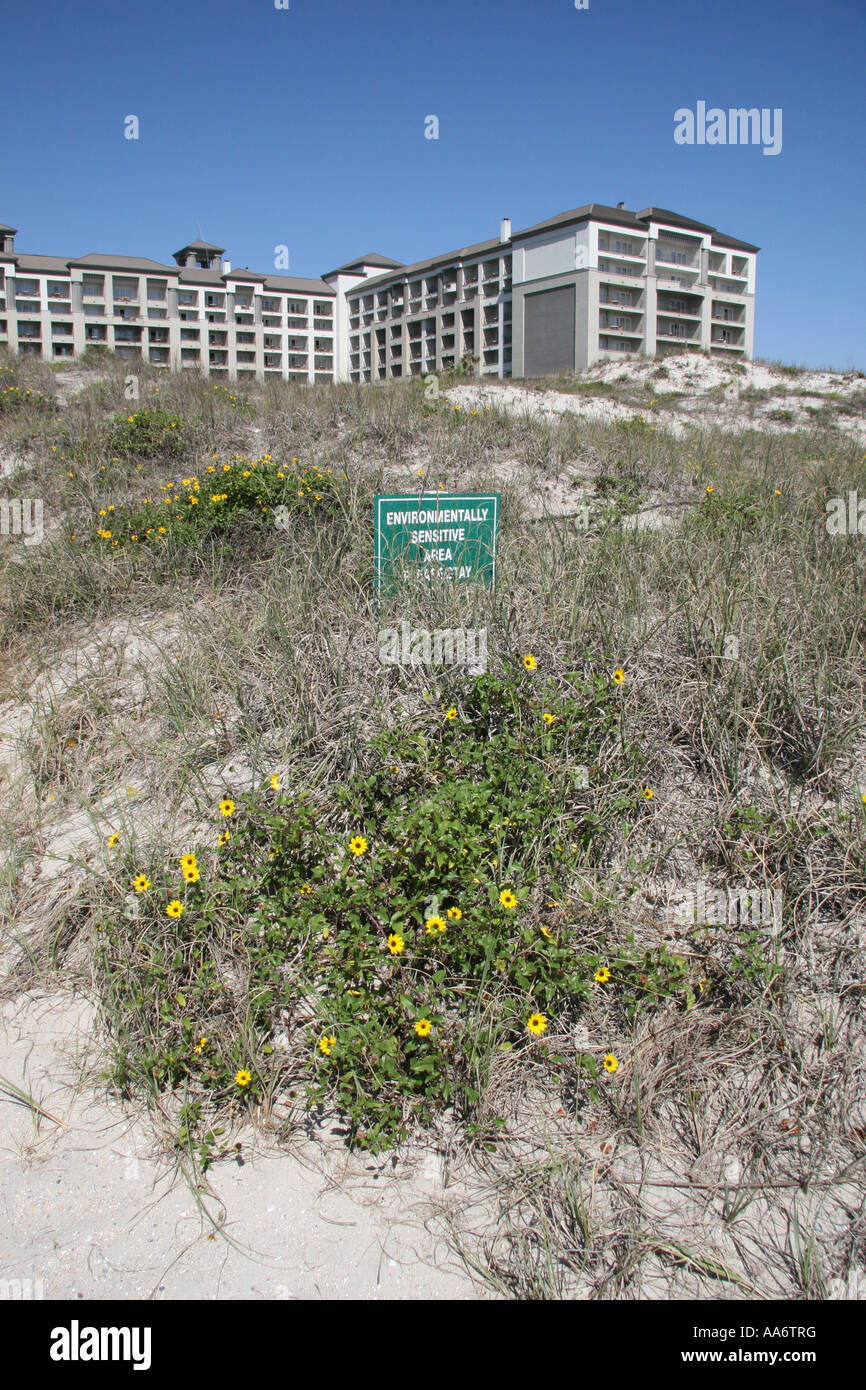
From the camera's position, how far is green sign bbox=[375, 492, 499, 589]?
4.61 metres

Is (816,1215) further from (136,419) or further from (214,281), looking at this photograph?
(214,281)

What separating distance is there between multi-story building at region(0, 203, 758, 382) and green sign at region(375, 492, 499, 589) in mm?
44678

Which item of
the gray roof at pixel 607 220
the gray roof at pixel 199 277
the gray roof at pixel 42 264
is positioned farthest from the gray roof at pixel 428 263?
the gray roof at pixel 42 264

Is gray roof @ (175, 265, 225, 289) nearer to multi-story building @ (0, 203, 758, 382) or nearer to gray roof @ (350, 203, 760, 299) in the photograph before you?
multi-story building @ (0, 203, 758, 382)

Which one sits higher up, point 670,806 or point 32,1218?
point 670,806

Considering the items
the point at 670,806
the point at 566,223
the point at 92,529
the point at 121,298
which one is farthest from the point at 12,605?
the point at 121,298

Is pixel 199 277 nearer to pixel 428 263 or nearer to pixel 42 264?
pixel 42 264

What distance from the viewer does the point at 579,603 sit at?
4238 mm

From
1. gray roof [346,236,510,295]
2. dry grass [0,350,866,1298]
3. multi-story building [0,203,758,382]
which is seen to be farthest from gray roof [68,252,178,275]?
dry grass [0,350,866,1298]

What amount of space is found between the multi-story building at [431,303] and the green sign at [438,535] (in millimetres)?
44678

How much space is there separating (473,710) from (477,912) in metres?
1.20

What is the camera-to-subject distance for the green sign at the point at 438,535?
4.61 m

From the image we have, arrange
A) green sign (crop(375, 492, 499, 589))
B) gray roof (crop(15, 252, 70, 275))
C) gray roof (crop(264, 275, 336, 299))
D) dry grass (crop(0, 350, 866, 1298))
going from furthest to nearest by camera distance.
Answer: gray roof (crop(264, 275, 336, 299))
gray roof (crop(15, 252, 70, 275))
green sign (crop(375, 492, 499, 589))
dry grass (crop(0, 350, 866, 1298))

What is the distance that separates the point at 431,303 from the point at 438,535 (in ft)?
256
